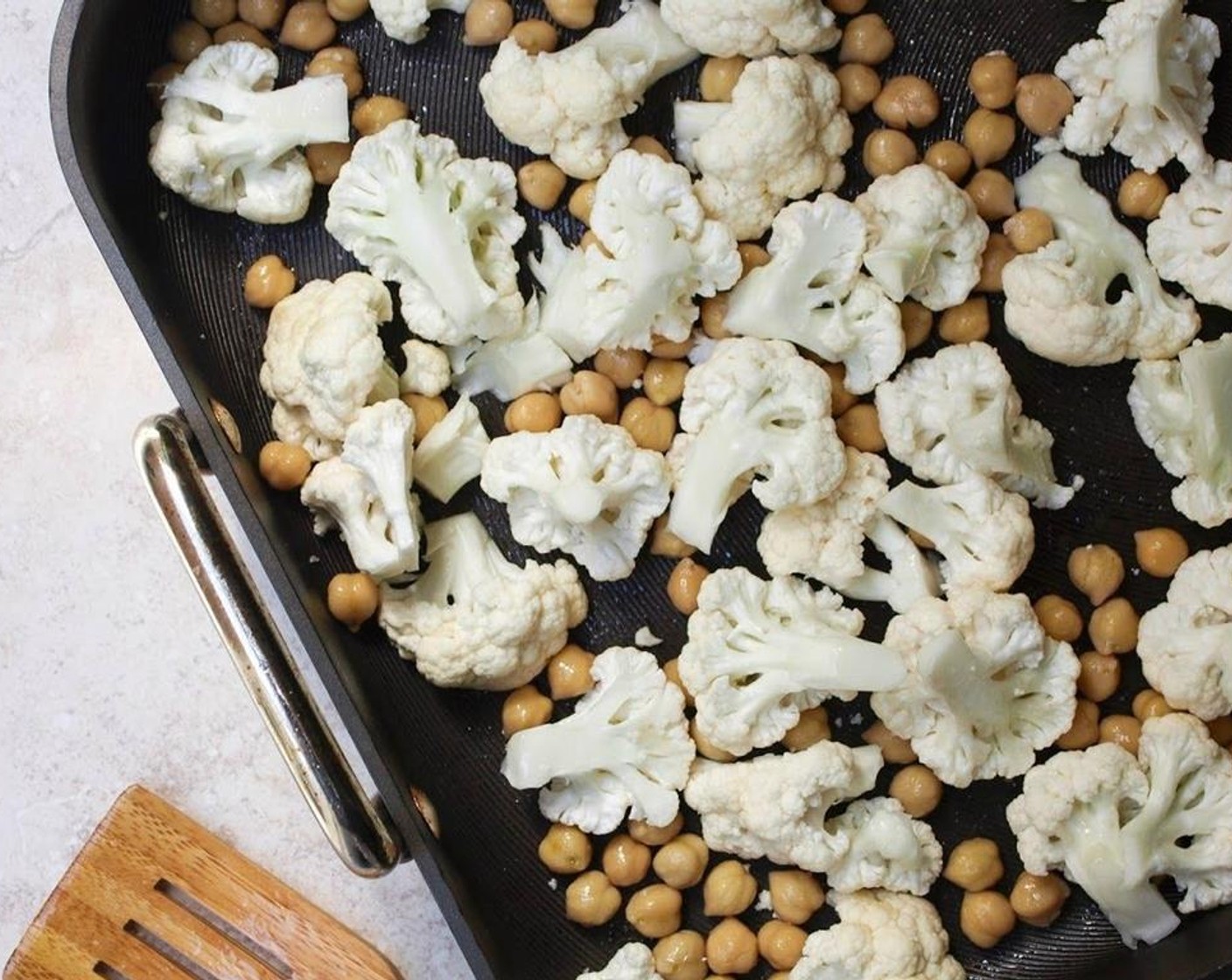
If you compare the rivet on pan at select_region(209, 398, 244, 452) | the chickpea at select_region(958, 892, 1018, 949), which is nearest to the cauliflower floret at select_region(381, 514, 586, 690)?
the rivet on pan at select_region(209, 398, 244, 452)

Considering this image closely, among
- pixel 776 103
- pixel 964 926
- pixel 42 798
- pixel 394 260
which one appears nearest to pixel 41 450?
pixel 42 798

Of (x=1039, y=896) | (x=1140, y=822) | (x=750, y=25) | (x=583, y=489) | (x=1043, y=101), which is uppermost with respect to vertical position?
(x=750, y=25)

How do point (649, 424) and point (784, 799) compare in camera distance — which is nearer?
point (784, 799)

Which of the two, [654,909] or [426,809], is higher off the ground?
[426,809]

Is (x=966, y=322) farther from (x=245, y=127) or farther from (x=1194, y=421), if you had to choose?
(x=245, y=127)

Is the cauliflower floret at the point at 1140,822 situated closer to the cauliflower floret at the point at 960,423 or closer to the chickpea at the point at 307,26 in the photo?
the cauliflower floret at the point at 960,423

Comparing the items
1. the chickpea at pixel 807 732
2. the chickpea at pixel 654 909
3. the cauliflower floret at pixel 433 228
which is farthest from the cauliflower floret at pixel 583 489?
the chickpea at pixel 654 909

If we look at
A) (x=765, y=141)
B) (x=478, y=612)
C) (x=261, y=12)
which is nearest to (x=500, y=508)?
(x=478, y=612)

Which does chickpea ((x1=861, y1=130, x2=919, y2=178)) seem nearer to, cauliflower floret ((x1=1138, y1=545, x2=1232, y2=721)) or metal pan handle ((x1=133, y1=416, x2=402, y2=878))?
cauliflower floret ((x1=1138, y1=545, x2=1232, y2=721))
